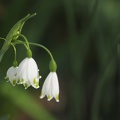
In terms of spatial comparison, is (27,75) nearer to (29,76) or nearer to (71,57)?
(29,76)

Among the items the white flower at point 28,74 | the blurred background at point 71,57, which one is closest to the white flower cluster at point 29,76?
the white flower at point 28,74

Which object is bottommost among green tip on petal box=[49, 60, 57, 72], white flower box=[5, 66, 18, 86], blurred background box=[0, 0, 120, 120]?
white flower box=[5, 66, 18, 86]

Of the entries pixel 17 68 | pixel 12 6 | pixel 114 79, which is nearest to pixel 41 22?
pixel 12 6

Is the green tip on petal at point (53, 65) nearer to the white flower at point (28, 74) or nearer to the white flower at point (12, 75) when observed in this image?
the white flower at point (28, 74)

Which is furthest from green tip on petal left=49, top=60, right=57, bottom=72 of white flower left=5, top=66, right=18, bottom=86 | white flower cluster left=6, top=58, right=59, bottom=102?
white flower left=5, top=66, right=18, bottom=86

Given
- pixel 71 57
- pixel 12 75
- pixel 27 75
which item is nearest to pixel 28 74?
pixel 27 75

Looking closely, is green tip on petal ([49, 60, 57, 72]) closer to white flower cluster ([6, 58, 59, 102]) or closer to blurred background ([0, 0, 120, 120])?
white flower cluster ([6, 58, 59, 102])
